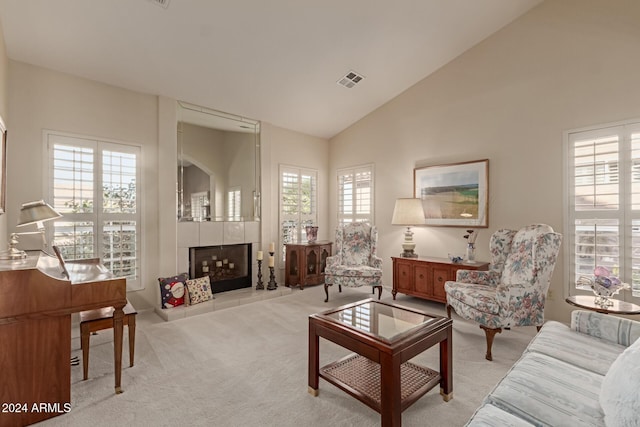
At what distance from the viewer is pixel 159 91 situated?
4000mm

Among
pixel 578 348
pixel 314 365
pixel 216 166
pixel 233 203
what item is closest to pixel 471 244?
pixel 578 348

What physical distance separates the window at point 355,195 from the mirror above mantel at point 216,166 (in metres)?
1.69

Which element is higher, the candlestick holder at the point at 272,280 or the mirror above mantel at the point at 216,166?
the mirror above mantel at the point at 216,166

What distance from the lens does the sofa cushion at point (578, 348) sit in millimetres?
1632

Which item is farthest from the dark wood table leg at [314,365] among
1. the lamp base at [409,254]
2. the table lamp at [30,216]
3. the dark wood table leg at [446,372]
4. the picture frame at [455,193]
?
the picture frame at [455,193]

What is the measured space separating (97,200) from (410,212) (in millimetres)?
4100

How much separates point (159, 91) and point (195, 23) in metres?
1.31

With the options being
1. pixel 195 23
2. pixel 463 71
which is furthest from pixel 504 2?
pixel 195 23

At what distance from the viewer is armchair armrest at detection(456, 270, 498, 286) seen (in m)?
3.42

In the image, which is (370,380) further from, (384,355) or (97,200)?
(97,200)

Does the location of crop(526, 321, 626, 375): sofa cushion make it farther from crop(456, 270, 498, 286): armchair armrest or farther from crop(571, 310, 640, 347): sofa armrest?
crop(456, 270, 498, 286): armchair armrest

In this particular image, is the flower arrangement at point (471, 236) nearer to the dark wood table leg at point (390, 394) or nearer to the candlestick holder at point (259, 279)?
the dark wood table leg at point (390, 394)

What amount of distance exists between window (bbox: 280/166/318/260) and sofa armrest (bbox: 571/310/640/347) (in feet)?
13.7

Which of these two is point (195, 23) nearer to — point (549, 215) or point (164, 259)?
point (164, 259)
